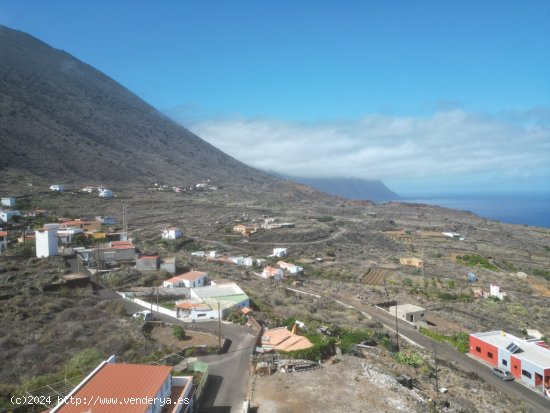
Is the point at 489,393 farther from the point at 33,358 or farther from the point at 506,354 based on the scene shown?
the point at 33,358

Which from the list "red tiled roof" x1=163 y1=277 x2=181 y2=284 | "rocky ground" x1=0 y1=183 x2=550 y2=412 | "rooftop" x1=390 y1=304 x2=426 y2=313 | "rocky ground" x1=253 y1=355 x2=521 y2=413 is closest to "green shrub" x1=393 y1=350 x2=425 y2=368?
"rocky ground" x1=253 y1=355 x2=521 y2=413

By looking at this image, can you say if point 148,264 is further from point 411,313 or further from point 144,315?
point 411,313

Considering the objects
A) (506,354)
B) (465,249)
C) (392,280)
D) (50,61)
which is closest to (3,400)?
(506,354)

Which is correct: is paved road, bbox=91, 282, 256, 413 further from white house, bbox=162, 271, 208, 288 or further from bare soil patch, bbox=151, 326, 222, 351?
white house, bbox=162, 271, 208, 288

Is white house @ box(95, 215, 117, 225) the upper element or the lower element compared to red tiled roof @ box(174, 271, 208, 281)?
upper

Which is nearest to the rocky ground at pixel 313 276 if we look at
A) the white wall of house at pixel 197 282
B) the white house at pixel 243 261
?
the white wall of house at pixel 197 282

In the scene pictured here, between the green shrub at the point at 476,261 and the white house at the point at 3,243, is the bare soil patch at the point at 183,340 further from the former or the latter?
the green shrub at the point at 476,261

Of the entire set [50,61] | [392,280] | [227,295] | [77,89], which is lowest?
[392,280]
